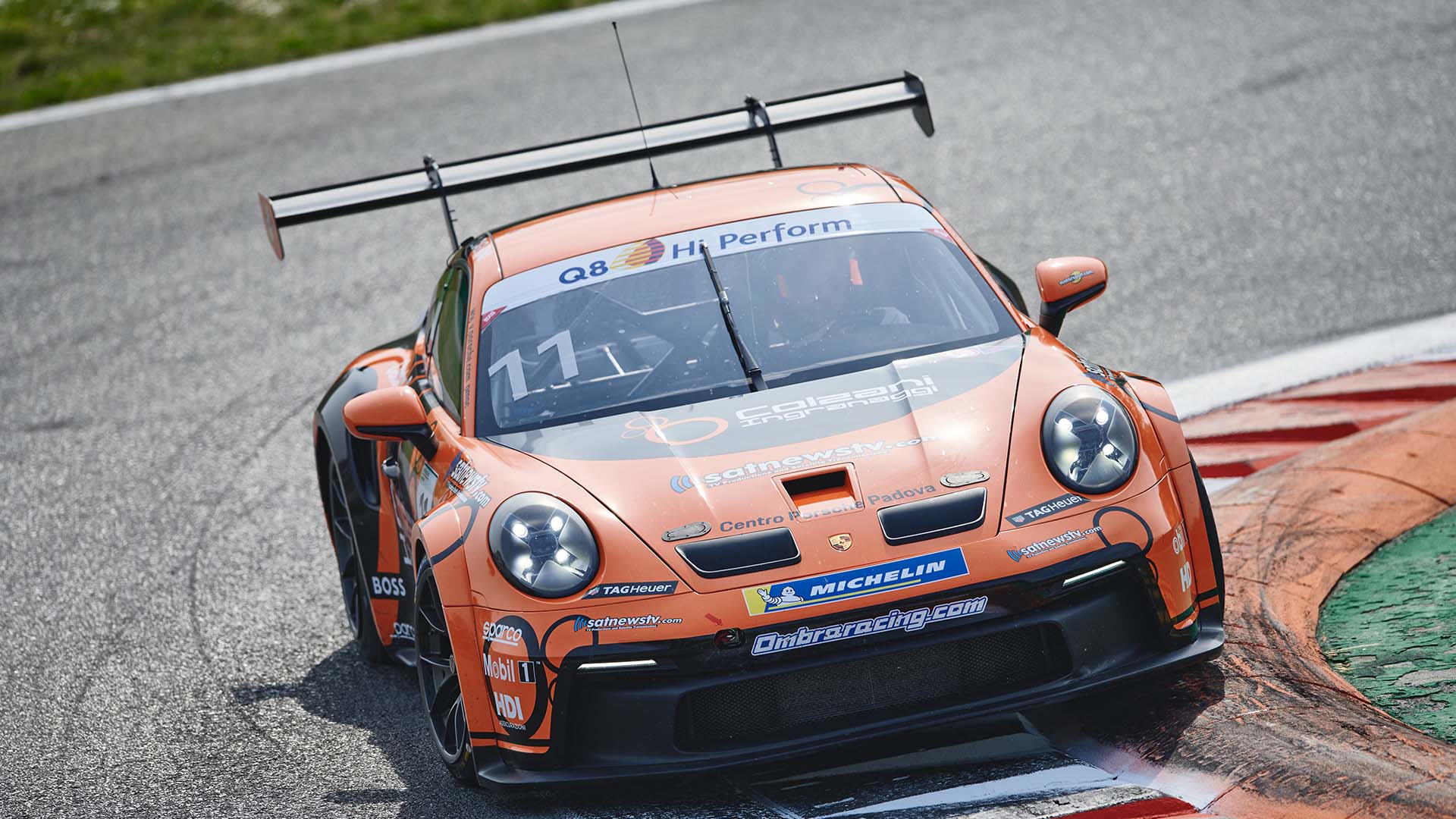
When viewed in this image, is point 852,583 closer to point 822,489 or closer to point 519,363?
point 822,489

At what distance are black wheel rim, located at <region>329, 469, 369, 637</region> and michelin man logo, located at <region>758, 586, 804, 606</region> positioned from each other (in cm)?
226

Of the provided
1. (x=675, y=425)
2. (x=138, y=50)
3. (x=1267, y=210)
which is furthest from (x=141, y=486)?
(x=138, y=50)

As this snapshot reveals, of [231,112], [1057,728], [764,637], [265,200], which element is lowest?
[1057,728]

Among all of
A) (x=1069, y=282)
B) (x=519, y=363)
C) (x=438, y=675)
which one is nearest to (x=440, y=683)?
(x=438, y=675)

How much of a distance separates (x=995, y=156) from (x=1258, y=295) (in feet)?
8.46

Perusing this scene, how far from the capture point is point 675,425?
4.52m

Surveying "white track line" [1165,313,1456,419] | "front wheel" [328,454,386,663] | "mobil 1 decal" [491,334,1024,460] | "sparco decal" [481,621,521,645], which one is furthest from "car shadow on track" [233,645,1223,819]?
"white track line" [1165,313,1456,419]

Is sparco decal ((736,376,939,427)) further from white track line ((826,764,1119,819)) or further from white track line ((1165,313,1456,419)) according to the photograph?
white track line ((1165,313,1456,419))

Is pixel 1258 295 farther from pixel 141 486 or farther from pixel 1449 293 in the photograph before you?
pixel 141 486

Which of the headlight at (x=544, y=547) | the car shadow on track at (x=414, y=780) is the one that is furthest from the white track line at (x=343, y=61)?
the headlight at (x=544, y=547)

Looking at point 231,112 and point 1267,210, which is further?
point 231,112

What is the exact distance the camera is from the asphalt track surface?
5184 millimetres

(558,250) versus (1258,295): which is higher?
(558,250)

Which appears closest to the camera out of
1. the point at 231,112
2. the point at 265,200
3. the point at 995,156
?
the point at 265,200
